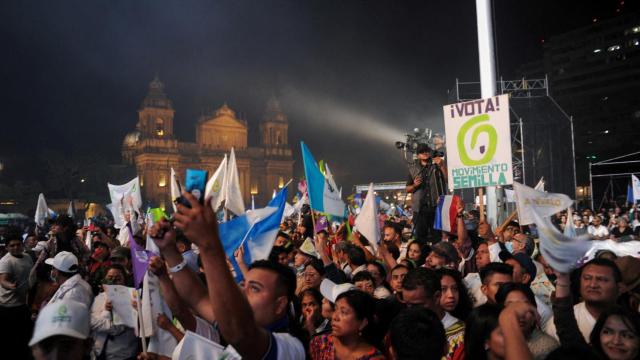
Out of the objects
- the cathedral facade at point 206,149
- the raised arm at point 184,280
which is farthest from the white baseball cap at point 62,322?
the cathedral facade at point 206,149

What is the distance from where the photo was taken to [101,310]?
15.2 ft

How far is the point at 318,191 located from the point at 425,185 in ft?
6.85

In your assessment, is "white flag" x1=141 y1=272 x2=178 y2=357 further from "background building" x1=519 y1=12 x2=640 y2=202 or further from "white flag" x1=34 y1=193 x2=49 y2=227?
"background building" x1=519 y1=12 x2=640 y2=202

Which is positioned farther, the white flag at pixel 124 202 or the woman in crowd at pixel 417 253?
the white flag at pixel 124 202

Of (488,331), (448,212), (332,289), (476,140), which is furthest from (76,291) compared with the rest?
(476,140)

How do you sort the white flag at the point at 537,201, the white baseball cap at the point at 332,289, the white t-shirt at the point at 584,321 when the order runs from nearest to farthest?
the white t-shirt at the point at 584,321, the white baseball cap at the point at 332,289, the white flag at the point at 537,201

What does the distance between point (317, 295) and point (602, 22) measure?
67477 millimetres

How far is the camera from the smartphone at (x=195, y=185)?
73.9 inches

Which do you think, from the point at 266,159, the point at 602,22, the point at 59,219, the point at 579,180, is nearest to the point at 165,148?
the point at 266,159

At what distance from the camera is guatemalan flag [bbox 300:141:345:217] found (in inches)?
264

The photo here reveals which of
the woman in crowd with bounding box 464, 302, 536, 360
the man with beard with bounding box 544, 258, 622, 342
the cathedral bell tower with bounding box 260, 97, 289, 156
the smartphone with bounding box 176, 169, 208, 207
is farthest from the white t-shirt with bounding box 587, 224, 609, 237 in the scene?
the cathedral bell tower with bounding box 260, 97, 289, 156

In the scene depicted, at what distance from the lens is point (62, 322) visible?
2.35 m

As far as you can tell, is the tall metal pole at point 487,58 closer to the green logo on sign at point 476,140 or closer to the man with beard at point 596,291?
the green logo on sign at point 476,140

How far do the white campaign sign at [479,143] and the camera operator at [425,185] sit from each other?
21.7 inches
